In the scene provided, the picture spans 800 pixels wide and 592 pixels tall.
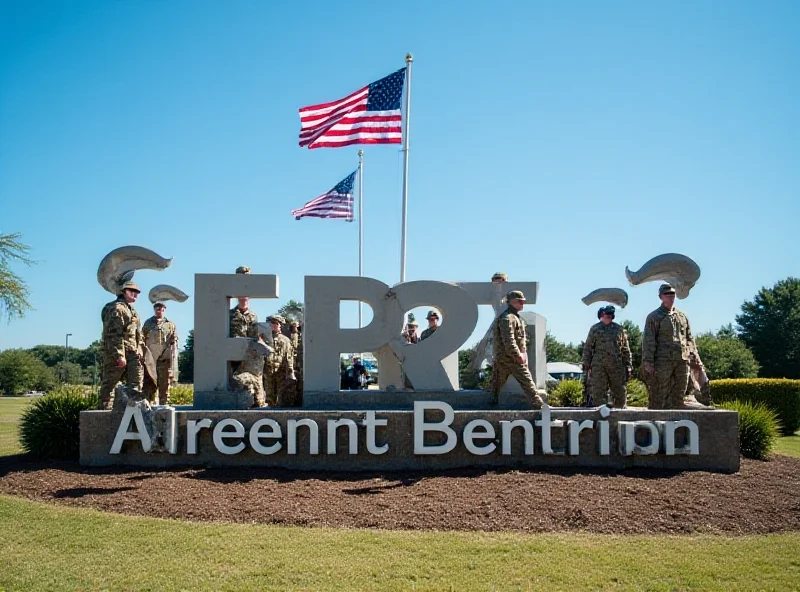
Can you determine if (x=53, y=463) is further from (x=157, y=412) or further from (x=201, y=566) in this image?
(x=201, y=566)

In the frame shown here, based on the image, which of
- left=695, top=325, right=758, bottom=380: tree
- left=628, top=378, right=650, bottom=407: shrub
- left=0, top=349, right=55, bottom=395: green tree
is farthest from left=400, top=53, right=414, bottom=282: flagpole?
left=0, top=349, right=55, bottom=395: green tree

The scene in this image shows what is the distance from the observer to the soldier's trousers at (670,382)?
9953 millimetres

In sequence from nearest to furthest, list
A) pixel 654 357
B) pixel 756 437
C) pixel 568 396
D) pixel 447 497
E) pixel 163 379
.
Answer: pixel 447 497 < pixel 654 357 < pixel 756 437 < pixel 163 379 < pixel 568 396

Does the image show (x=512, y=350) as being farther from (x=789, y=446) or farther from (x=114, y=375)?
(x=789, y=446)

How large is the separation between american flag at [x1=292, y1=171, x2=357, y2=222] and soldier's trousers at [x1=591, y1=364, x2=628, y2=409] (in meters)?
9.03

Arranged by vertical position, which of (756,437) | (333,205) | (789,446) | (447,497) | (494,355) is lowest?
(789,446)

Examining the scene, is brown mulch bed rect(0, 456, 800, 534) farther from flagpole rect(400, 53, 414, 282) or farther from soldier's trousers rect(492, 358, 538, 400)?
flagpole rect(400, 53, 414, 282)

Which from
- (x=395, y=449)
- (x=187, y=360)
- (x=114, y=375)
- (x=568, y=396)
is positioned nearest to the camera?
(x=395, y=449)

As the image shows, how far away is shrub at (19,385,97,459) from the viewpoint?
9781 millimetres

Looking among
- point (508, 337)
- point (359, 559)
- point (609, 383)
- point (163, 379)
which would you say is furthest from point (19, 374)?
point (359, 559)

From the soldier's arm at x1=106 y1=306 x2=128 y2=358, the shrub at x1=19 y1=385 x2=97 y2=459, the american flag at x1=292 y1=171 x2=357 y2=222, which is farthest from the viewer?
the american flag at x1=292 y1=171 x2=357 y2=222

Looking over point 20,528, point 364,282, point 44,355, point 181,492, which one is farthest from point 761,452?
point 44,355

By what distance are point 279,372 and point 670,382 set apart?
20.4ft

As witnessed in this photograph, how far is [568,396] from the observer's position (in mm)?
14078
